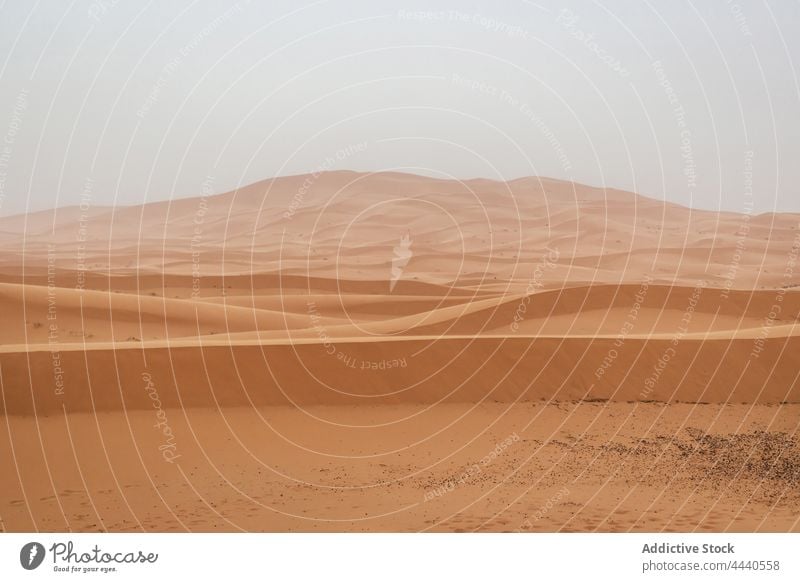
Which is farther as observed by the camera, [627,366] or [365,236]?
[365,236]

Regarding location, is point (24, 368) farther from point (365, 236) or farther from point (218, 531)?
point (365, 236)

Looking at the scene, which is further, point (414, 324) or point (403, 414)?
point (414, 324)

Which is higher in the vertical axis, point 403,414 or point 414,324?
point 414,324

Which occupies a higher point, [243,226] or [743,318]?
[243,226]

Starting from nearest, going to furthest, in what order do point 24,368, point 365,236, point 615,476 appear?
point 615,476, point 24,368, point 365,236

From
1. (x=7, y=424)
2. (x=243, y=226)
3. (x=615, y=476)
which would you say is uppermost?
(x=243, y=226)

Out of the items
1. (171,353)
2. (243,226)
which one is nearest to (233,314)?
(171,353)

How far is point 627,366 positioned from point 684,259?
38.3m

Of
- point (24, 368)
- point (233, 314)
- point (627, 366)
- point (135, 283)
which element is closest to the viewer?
point (24, 368)

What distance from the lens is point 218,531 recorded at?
9.46 metres

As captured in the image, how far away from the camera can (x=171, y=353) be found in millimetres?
14742

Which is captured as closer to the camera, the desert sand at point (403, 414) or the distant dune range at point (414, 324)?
the desert sand at point (403, 414)

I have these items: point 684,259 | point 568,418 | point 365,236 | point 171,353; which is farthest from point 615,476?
point 365,236

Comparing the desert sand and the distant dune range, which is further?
the distant dune range
